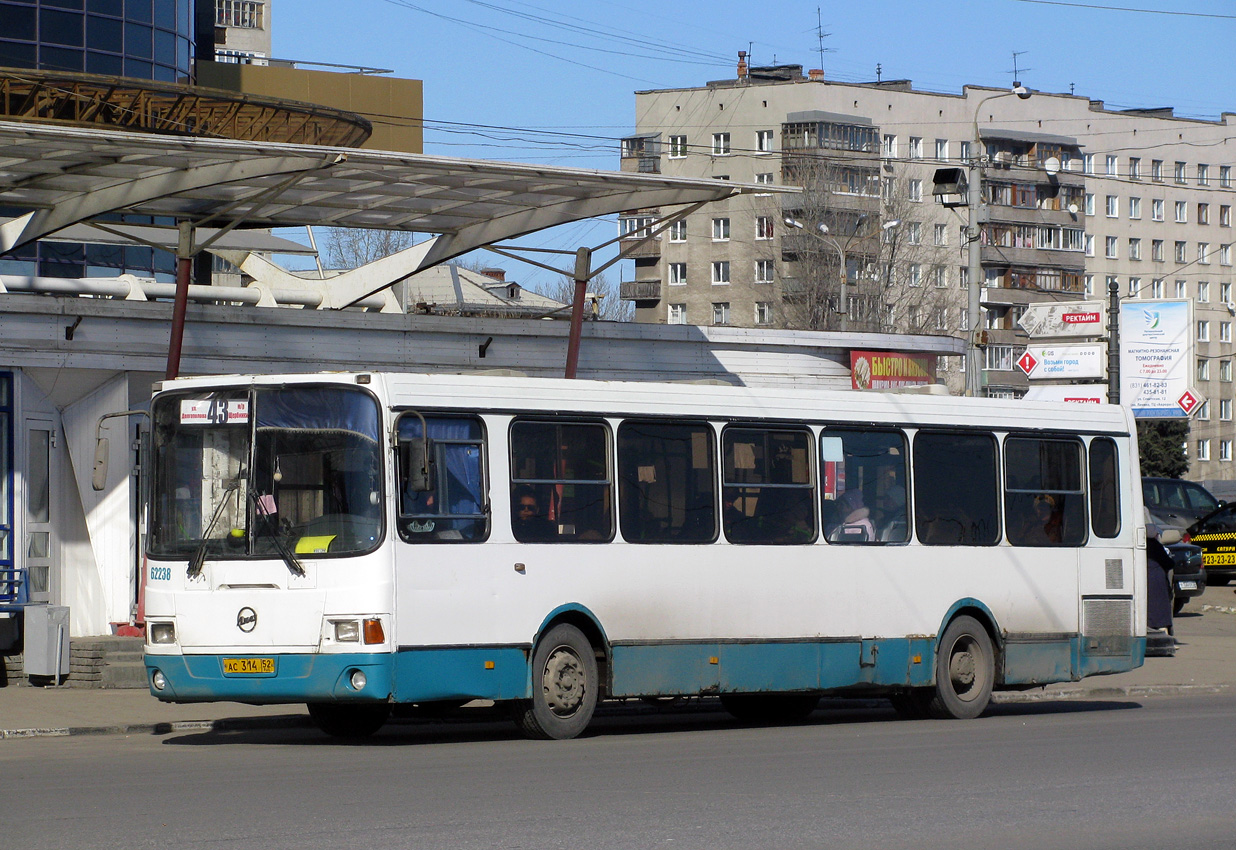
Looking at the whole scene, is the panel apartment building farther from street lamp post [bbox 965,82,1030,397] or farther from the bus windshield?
the bus windshield

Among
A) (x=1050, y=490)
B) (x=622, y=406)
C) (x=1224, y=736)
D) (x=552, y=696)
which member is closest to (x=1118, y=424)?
(x=1050, y=490)

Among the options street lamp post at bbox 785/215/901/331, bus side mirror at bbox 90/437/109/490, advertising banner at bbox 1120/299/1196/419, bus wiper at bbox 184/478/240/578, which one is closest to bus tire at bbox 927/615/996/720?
bus wiper at bbox 184/478/240/578

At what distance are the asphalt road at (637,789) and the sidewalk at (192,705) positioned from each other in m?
A: 0.43

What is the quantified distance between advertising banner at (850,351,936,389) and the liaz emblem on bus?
14936 millimetres

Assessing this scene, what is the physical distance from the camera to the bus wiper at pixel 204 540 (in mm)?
12734

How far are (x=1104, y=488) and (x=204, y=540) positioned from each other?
8.63 metres

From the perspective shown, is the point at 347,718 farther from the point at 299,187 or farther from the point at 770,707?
the point at 299,187

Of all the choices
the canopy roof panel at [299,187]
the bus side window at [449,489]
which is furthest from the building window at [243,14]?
the bus side window at [449,489]

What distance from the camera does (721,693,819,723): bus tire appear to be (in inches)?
641

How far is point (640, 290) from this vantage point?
105m

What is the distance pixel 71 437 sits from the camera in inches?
798

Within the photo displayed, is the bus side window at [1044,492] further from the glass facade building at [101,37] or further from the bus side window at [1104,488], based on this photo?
the glass facade building at [101,37]

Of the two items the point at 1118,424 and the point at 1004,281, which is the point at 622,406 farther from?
the point at 1004,281

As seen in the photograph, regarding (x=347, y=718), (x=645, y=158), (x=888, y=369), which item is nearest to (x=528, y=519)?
(x=347, y=718)
